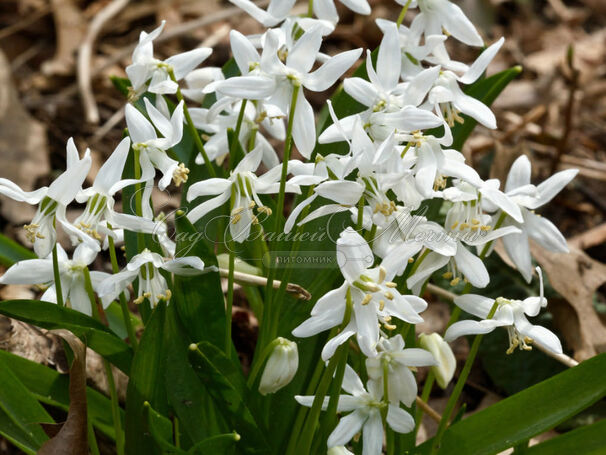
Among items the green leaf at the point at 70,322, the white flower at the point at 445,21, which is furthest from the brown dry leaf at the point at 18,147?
the white flower at the point at 445,21

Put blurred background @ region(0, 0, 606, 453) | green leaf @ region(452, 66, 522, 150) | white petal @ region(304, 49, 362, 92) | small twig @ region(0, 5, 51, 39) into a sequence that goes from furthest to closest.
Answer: small twig @ region(0, 5, 51, 39), blurred background @ region(0, 0, 606, 453), green leaf @ region(452, 66, 522, 150), white petal @ region(304, 49, 362, 92)

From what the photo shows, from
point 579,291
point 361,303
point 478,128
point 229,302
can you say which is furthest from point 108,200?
point 478,128

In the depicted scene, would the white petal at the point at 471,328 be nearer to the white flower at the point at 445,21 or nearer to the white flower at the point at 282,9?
the white flower at the point at 445,21

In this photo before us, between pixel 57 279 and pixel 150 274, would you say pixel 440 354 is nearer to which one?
pixel 150 274

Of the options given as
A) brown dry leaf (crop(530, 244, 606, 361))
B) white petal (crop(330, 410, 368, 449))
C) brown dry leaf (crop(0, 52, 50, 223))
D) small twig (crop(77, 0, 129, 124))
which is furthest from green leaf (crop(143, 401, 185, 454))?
small twig (crop(77, 0, 129, 124))

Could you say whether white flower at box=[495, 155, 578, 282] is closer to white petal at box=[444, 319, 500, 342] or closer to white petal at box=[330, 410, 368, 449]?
white petal at box=[444, 319, 500, 342]

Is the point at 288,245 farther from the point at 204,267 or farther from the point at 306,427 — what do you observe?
the point at 306,427

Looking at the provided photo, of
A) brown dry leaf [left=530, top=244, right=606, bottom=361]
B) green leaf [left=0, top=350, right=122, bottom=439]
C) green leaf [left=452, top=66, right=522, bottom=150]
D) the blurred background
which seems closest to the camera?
green leaf [left=0, top=350, right=122, bottom=439]
